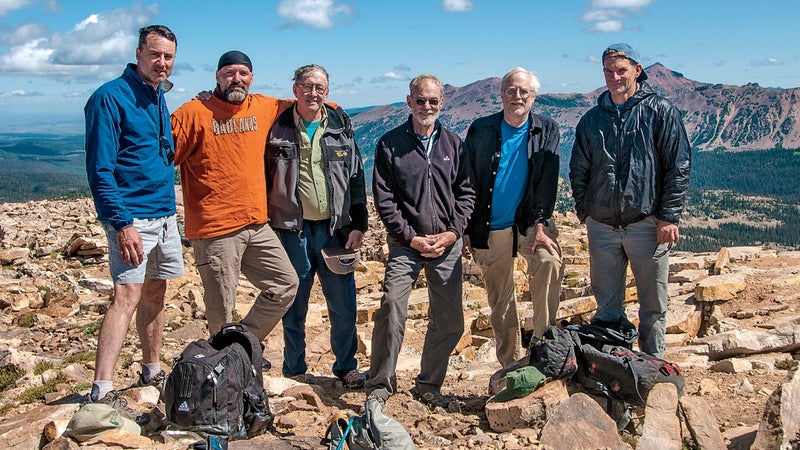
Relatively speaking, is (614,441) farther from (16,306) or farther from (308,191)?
(16,306)

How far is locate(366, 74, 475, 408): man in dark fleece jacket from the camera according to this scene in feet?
23.0

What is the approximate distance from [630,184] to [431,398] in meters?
3.25

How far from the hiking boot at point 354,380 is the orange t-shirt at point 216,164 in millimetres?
2381

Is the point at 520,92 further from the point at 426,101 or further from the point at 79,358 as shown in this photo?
the point at 79,358

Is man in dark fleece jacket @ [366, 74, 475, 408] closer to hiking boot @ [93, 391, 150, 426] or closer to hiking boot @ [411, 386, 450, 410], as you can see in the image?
hiking boot @ [411, 386, 450, 410]

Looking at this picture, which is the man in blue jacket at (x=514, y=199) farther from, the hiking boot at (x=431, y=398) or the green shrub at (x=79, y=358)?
the green shrub at (x=79, y=358)

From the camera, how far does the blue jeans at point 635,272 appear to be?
6.95 meters

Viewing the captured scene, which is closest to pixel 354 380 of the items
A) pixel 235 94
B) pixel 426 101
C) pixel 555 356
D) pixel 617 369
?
pixel 555 356

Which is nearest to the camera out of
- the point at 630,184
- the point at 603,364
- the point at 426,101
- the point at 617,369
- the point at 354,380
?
the point at 617,369

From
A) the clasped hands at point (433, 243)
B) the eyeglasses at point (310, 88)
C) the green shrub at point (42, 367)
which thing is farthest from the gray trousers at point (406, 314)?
the green shrub at point (42, 367)

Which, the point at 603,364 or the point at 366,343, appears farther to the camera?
the point at 366,343

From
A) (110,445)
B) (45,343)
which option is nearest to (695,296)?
(110,445)

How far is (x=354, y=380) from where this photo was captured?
8.03 m

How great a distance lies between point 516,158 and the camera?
23.9 ft
